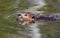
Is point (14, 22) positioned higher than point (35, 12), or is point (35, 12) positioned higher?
point (35, 12)

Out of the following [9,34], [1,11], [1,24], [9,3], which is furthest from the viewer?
[9,3]

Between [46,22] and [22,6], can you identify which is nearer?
[46,22]

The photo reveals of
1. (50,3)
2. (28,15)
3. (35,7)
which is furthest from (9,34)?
(50,3)

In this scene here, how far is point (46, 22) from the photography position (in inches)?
118

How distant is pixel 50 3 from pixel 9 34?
1.12 meters

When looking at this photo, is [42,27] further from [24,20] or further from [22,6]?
[22,6]

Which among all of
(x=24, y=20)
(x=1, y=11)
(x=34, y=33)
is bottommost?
(x=34, y=33)

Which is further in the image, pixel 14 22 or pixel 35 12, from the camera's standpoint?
pixel 35 12

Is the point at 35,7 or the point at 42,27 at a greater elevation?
the point at 35,7

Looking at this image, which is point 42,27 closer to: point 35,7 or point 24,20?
point 24,20

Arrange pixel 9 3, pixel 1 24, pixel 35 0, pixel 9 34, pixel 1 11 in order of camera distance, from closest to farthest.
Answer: pixel 9 34, pixel 1 24, pixel 1 11, pixel 9 3, pixel 35 0

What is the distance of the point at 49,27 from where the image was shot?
2850 millimetres

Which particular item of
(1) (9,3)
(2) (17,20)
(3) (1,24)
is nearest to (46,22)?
(2) (17,20)

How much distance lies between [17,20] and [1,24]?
0.69ft
